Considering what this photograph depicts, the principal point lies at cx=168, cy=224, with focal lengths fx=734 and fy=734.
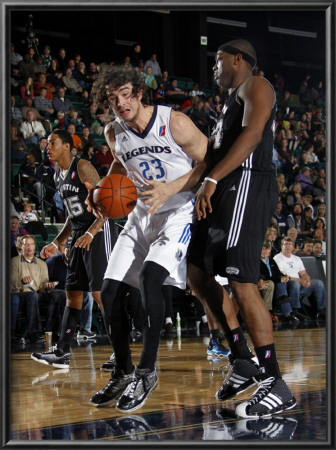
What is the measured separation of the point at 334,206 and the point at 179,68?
1666 mm

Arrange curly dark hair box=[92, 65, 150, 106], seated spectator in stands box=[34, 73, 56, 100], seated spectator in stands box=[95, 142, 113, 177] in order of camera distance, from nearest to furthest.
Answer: curly dark hair box=[92, 65, 150, 106], seated spectator in stands box=[34, 73, 56, 100], seated spectator in stands box=[95, 142, 113, 177]

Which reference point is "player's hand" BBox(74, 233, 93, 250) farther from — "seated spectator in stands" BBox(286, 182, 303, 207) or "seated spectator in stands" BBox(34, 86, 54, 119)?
"seated spectator in stands" BBox(286, 182, 303, 207)

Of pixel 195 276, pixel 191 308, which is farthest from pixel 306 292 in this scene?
pixel 191 308

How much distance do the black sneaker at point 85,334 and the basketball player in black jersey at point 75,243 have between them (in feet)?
4.72

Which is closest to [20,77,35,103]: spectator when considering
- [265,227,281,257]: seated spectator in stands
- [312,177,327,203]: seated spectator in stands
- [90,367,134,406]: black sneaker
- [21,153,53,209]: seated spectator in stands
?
[21,153,53,209]: seated spectator in stands

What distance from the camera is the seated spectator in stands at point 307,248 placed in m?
4.46

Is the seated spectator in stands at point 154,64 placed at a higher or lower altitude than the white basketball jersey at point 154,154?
higher

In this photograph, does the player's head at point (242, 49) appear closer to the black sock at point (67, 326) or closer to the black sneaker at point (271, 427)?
the black sneaker at point (271, 427)

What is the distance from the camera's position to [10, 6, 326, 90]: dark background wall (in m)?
3.76

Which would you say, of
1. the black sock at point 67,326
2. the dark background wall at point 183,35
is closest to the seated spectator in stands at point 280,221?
the dark background wall at point 183,35

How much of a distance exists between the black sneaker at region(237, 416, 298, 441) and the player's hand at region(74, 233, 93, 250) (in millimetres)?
1944

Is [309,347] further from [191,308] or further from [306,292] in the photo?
[306,292]

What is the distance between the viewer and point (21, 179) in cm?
438

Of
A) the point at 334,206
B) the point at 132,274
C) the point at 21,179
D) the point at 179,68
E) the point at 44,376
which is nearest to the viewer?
the point at 334,206
